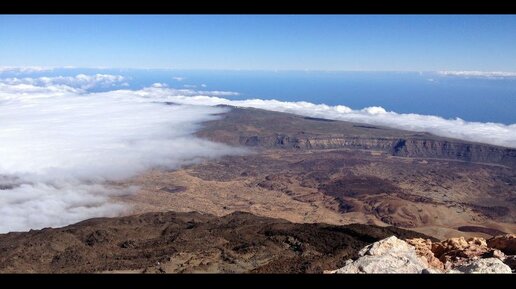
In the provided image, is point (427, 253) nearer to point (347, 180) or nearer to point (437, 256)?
point (437, 256)

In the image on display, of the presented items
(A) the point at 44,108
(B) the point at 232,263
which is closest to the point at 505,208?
(B) the point at 232,263

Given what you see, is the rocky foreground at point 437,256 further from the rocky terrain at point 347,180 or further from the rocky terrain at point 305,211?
the rocky terrain at point 347,180

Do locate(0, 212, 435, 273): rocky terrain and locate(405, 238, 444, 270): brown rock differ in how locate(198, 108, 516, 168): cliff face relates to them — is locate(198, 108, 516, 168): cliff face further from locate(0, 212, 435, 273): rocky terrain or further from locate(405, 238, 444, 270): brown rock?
locate(405, 238, 444, 270): brown rock

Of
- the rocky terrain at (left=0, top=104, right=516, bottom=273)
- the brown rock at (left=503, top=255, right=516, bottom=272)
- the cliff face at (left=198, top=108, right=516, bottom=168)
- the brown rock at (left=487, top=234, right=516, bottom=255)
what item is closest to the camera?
the brown rock at (left=503, top=255, right=516, bottom=272)

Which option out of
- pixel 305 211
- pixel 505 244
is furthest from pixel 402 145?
pixel 505 244

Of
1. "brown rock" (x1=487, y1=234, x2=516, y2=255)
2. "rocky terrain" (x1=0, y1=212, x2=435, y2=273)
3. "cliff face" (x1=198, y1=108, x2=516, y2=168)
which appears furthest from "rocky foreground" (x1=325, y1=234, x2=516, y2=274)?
"cliff face" (x1=198, y1=108, x2=516, y2=168)

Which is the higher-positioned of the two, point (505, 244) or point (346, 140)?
point (505, 244)
